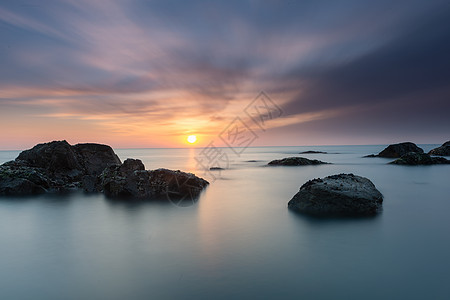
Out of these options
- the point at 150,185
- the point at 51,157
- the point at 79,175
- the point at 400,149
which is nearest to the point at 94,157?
the point at 79,175

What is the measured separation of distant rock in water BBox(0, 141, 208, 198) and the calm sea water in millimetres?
2899

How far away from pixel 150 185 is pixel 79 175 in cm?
779

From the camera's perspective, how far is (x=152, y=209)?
499 inches

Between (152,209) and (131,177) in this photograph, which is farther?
(131,177)

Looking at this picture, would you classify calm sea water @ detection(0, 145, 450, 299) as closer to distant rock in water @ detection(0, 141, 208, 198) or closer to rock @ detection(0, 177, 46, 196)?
distant rock in water @ detection(0, 141, 208, 198)

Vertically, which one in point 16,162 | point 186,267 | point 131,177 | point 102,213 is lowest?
point 186,267

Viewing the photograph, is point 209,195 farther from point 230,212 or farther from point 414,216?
point 414,216

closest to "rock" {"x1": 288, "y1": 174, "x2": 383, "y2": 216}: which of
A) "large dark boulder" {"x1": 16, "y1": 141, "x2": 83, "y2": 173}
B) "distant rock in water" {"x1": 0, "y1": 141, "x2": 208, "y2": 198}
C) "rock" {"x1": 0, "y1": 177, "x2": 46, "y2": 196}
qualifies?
"distant rock in water" {"x1": 0, "y1": 141, "x2": 208, "y2": 198}

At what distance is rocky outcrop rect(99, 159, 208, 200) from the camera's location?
1566 centimetres

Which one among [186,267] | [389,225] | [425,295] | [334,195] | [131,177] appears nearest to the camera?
[425,295]

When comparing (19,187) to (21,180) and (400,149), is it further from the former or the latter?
(400,149)

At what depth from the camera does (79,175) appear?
2005 cm

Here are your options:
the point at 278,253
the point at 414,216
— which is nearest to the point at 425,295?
the point at 278,253

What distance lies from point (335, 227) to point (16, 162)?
2037 cm
